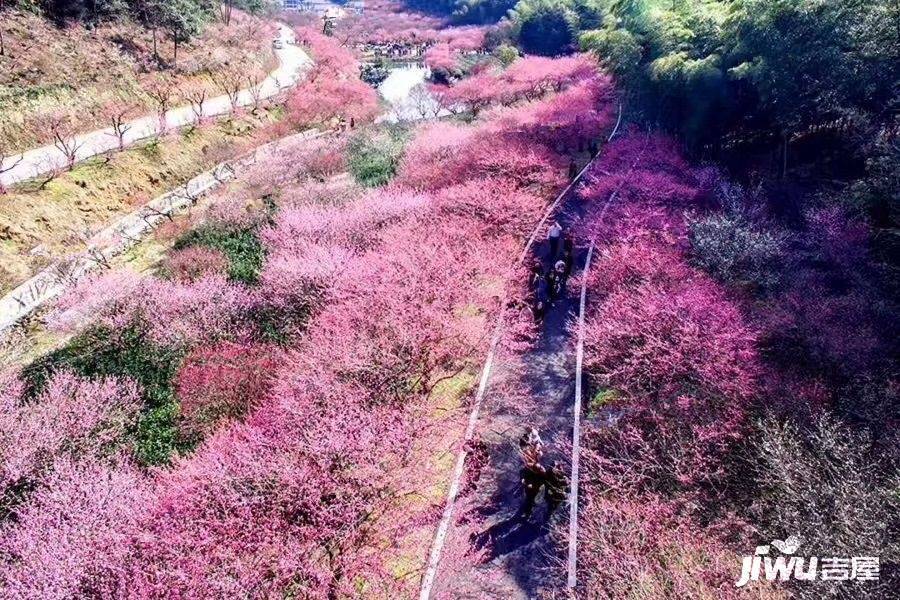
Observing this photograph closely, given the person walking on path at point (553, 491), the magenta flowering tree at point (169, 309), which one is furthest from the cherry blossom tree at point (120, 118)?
the person walking on path at point (553, 491)

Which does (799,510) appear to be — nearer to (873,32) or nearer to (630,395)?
(630,395)

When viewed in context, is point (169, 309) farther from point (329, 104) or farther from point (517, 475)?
point (329, 104)

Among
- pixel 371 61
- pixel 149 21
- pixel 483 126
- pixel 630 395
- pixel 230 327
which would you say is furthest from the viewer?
pixel 371 61

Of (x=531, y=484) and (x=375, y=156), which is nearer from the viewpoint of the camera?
(x=531, y=484)

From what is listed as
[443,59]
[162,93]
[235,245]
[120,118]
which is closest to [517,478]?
[235,245]

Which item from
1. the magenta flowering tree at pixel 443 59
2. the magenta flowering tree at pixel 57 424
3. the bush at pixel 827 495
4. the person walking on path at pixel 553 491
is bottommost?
the magenta flowering tree at pixel 57 424

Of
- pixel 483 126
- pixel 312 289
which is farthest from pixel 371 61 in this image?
pixel 312 289

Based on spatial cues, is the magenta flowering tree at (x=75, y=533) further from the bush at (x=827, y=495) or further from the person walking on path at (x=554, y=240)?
the person walking on path at (x=554, y=240)
